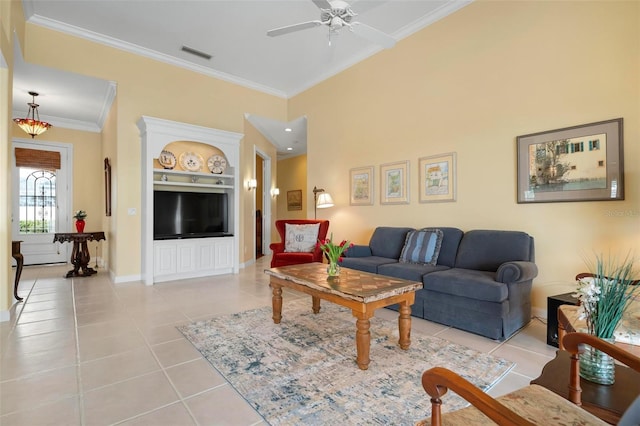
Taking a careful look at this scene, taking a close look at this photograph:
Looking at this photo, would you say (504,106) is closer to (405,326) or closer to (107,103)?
(405,326)

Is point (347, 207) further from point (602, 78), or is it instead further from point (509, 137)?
point (602, 78)

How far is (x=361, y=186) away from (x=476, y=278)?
267 cm

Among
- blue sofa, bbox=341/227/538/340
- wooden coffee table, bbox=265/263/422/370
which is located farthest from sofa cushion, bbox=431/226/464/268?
wooden coffee table, bbox=265/263/422/370

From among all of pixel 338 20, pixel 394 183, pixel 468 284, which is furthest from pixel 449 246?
pixel 338 20

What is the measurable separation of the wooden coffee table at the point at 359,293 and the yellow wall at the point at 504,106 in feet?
5.67

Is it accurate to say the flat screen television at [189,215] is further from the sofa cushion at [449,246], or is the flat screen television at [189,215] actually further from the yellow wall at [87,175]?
the sofa cushion at [449,246]

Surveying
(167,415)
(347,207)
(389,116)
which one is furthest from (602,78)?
(167,415)

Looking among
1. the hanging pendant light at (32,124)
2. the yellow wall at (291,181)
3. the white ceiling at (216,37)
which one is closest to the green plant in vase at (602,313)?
the white ceiling at (216,37)

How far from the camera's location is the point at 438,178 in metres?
4.06

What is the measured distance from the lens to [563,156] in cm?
302

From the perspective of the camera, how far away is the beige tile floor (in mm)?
1681

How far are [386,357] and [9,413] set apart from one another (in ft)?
7.61

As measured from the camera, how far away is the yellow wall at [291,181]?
9.17m

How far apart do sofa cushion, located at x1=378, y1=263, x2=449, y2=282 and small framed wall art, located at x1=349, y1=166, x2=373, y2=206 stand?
65.2 inches
